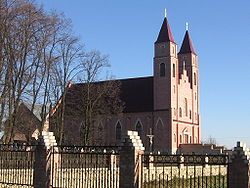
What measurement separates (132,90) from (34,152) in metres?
51.8

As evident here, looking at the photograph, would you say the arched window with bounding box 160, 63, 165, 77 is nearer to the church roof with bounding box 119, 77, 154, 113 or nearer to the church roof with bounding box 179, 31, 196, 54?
the church roof with bounding box 119, 77, 154, 113

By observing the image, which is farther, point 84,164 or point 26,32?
point 26,32

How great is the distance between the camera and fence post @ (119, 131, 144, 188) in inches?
513

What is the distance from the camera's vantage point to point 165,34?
61250 millimetres

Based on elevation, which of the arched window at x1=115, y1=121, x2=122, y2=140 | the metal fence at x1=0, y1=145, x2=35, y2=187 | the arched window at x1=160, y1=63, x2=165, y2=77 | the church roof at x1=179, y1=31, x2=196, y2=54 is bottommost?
the metal fence at x1=0, y1=145, x2=35, y2=187

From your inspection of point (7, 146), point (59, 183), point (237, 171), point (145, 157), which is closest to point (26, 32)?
point (7, 146)

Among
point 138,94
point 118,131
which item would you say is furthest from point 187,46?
point 118,131

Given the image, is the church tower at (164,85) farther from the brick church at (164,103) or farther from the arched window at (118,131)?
the arched window at (118,131)

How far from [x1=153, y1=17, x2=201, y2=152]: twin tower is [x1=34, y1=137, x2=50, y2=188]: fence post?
45.0m

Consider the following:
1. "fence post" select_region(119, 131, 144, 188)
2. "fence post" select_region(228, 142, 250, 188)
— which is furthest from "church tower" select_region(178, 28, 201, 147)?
"fence post" select_region(228, 142, 250, 188)

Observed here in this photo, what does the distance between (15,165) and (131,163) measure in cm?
582

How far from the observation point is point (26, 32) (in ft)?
94.2

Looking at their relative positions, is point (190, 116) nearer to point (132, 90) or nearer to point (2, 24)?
point (132, 90)

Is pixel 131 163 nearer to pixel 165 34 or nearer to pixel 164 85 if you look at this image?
pixel 164 85
